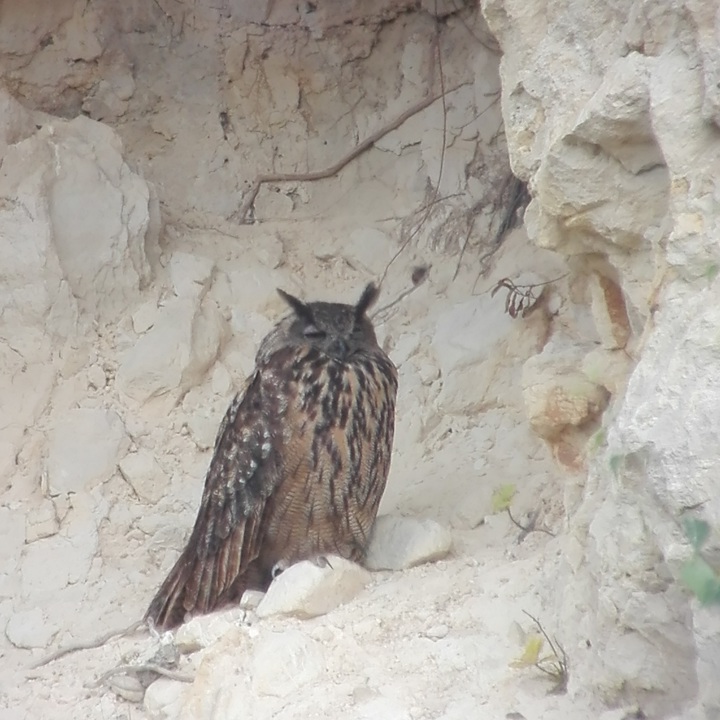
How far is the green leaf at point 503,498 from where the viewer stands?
4.18 meters

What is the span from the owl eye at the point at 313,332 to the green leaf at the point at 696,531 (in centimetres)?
245

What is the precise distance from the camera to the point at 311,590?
11.1 feet

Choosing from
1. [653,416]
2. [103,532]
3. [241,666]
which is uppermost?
[653,416]

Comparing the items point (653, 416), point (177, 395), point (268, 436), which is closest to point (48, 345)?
point (177, 395)

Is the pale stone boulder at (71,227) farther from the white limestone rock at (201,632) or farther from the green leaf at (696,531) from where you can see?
the green leaf at (696,531)

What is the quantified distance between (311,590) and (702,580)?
65.0 inches

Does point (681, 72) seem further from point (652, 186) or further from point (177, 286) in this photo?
point (177, 286)

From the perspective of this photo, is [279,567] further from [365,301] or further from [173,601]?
[365,301]

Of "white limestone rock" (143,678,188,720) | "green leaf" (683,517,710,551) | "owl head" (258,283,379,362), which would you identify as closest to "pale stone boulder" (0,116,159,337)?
"owl head" (258,283,379,362)

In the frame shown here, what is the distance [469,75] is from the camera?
5562mm

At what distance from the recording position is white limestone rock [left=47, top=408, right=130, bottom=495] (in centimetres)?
510

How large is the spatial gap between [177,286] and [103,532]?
1.17m

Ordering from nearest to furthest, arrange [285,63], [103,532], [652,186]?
1. [652,186]
2. [103,532]
3. [285,63]

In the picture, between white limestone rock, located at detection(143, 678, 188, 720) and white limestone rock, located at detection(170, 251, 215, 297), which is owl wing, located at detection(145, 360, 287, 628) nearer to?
white limestone rock, located at detection(143, 678, 188, 720)
